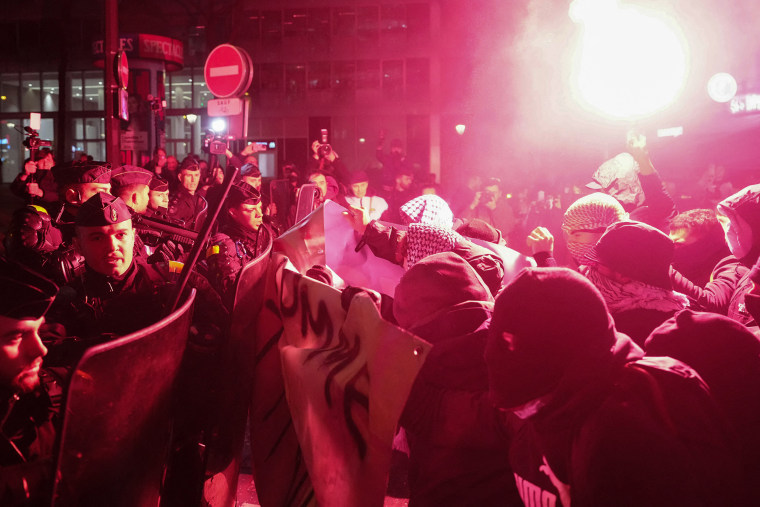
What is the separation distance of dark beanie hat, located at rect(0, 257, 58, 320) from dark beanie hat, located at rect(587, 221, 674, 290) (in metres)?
2.31

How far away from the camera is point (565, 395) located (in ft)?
5.61

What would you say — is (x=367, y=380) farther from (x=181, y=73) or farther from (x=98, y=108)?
(x=98, y=108)

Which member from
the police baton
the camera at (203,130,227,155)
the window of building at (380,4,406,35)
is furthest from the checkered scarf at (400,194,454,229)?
the window of building at (380,4,406,35)

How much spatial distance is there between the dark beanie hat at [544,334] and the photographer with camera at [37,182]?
355 inches

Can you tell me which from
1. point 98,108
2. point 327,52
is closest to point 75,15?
point 98,108

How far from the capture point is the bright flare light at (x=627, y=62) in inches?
182

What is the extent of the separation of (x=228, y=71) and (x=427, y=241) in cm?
549

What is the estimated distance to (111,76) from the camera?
9016 mm

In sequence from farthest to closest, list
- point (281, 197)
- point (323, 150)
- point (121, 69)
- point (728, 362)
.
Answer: point (323, 150) → point (281, 197) → point (121, 69) → point (728, 362)

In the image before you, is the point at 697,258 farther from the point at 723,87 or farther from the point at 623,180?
the point at 723,87

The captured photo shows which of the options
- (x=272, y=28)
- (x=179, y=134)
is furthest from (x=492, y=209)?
(x=179, y=134)

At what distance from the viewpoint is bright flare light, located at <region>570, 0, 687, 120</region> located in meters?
4.61

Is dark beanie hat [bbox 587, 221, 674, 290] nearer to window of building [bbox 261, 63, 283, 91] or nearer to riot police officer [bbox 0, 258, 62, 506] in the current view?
riot police officer [bbox 0, 258, 62, 506]

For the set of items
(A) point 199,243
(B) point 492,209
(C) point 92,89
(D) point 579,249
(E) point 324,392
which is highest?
(C) point 92,89
